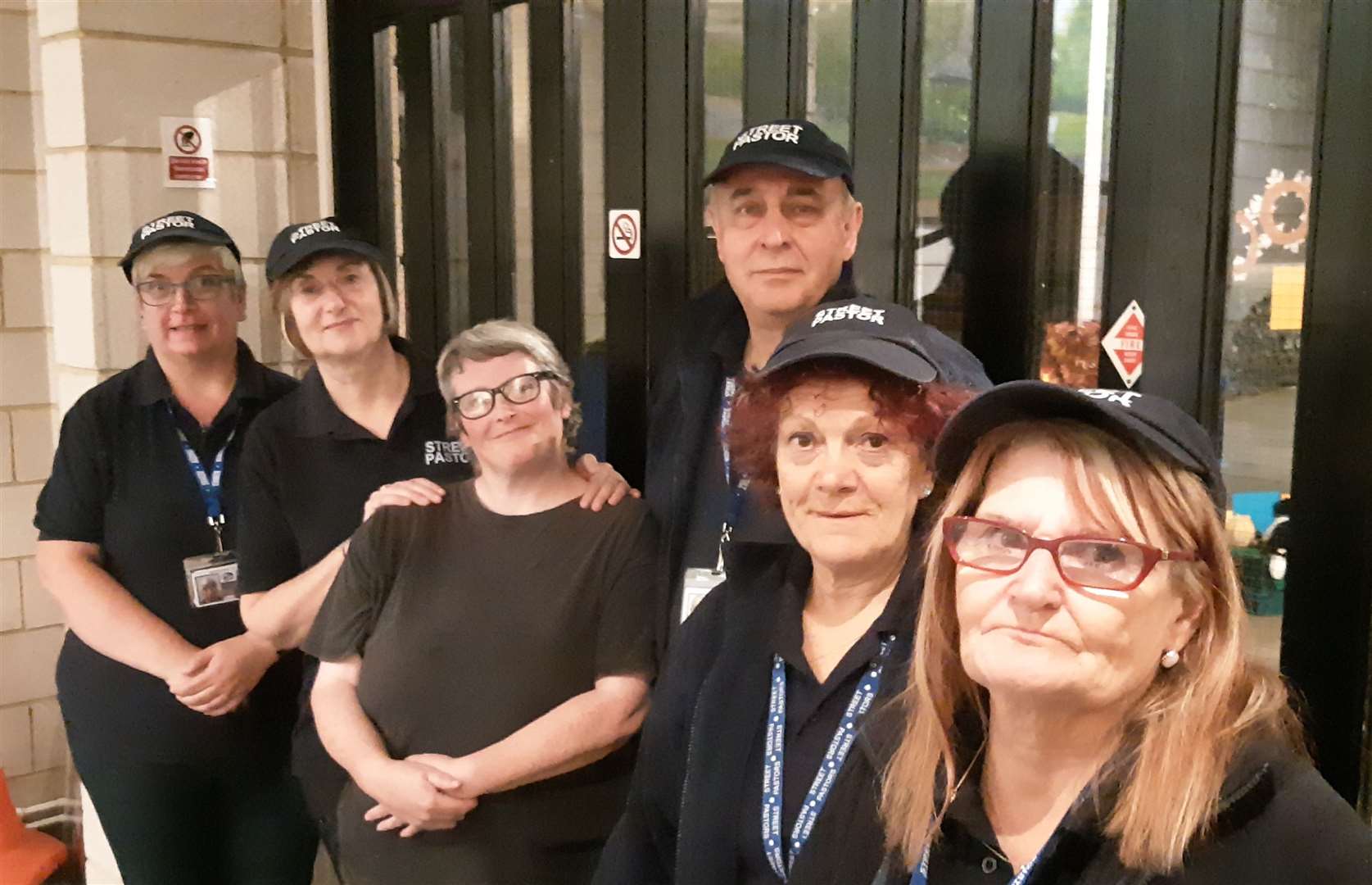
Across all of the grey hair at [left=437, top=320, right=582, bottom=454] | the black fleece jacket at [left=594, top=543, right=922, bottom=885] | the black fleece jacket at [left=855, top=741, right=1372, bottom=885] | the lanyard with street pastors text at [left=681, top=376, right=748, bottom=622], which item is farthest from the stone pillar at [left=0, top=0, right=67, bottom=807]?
the black fleece jacket at [left=855, top=741, right=1372, bottom=885]

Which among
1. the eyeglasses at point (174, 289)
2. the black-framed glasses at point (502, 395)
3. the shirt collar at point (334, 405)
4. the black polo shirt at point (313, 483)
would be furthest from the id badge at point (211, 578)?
the black-framed glasses at point (502, 395)

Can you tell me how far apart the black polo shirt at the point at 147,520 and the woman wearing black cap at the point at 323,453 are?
0.24 m

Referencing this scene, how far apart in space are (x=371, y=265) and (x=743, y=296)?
828mm

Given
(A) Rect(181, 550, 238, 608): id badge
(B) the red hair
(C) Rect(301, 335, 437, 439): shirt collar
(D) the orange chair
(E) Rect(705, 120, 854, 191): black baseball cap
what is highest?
(E) Rect(705, 120, 854, 191): black baseball cap

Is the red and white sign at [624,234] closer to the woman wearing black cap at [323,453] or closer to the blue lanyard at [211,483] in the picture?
the woman wearing black cap at [323,453]

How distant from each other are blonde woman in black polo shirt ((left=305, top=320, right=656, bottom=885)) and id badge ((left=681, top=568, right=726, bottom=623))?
0.09m

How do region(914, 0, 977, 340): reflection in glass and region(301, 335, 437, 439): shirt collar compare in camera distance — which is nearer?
region(914, 0, 977, 340): reflection in glass

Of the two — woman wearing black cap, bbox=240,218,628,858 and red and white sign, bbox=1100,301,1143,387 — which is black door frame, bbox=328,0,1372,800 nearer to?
red and white sign, bbox=1100,301,1143,387

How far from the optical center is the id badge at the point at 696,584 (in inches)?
67.6

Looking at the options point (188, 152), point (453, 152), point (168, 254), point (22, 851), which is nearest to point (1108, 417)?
point (168, 254)

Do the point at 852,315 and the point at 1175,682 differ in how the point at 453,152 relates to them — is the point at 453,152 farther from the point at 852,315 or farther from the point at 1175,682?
the point at 1175,682

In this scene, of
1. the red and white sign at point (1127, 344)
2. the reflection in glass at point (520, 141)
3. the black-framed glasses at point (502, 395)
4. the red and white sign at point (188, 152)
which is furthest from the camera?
the red and white sign at point (188, 152)

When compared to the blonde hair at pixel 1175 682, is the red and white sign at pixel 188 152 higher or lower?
higher

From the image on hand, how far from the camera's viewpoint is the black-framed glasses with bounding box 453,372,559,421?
1833mm
